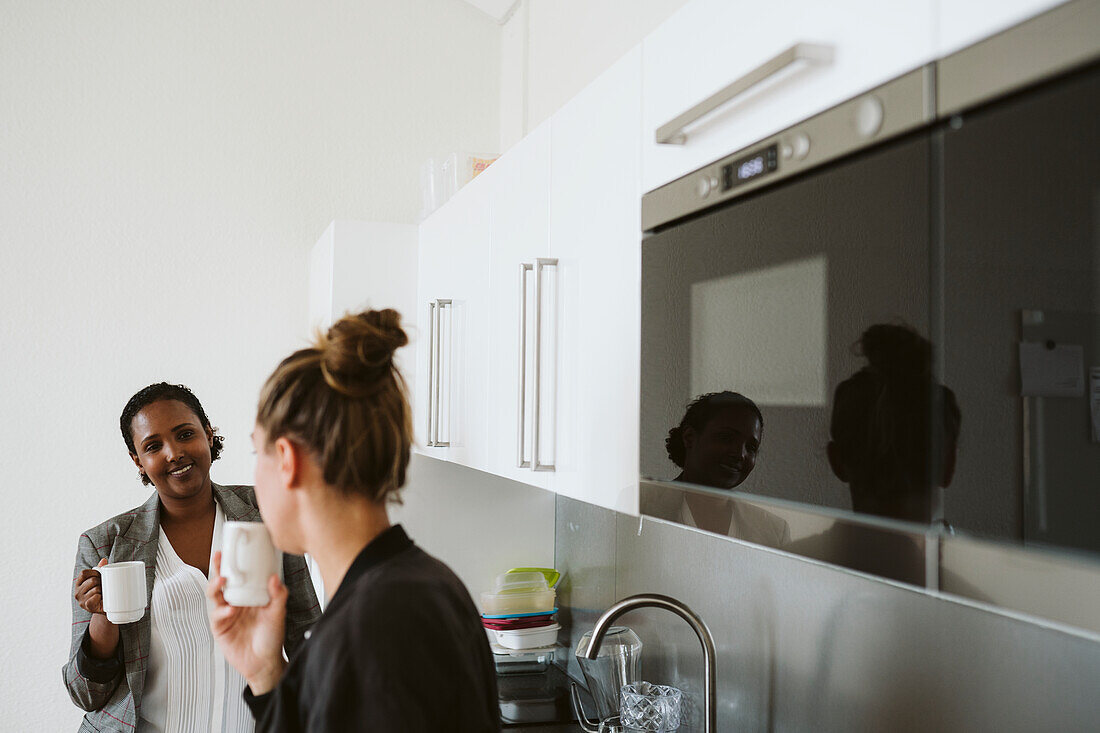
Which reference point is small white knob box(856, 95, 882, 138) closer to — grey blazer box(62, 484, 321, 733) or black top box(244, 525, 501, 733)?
black top box(244, 525, 501, 733)

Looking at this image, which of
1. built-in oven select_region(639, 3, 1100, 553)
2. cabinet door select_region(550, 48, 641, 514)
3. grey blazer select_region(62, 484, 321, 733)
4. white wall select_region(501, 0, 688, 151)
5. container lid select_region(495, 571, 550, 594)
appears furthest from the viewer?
container lid select_region(495, 571, 550, 594)

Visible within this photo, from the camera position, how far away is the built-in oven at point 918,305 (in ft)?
1.91

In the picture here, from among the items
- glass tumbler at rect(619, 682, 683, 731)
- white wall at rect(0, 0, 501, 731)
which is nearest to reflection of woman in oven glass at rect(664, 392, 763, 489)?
glass tumbler at rect(619, 682, 683, 731)

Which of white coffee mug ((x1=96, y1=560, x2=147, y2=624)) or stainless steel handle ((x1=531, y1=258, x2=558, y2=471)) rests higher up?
stainless steel handle ((x1=531, y1=258, x2=558, y2=471))

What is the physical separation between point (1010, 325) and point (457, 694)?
623 millimetres

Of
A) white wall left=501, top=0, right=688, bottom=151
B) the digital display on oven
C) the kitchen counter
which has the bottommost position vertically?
the kitchen counter

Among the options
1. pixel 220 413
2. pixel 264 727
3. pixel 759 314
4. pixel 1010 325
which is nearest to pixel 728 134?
pixel 759 314

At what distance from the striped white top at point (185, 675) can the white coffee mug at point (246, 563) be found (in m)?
0.86

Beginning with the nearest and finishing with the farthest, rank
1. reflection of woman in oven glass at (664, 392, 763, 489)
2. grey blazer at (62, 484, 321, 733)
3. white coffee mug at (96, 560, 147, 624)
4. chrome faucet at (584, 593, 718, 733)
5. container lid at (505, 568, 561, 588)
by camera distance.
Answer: reflection of woman in oven glass at (664, 392, 763, 489)
chrome faucet at (584, 593, 718, 733)
white coffee mug at (96, 560, 147, 624)
grey blazer at (62, 484, 321, 733)
container lid at (505, 568, 561, 588)

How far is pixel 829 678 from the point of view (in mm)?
1431

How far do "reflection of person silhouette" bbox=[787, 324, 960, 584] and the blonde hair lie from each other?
51 cm

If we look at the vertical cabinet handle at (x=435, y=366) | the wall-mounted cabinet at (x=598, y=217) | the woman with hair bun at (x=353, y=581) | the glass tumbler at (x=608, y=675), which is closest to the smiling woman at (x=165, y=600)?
the vertical cabinet handle at (x=435, y=366)

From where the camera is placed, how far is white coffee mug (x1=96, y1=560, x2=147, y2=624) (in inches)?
68.0

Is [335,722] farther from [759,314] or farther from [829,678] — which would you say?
[829,678]
